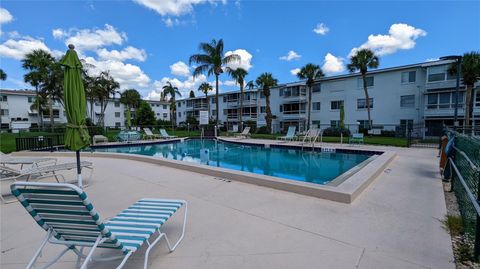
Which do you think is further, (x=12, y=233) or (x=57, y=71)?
(x=57, y=71)

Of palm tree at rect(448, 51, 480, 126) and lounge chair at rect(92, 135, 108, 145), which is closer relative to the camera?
lounge chair at rect(92, 135, 108, 145)

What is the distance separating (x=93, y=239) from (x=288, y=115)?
101 ft

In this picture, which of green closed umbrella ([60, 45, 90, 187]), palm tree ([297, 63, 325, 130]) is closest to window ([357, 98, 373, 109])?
palm tree ([297, 63, 325, 130])

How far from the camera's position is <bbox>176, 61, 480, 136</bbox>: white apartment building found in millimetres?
20672

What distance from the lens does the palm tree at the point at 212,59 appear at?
21.5 m

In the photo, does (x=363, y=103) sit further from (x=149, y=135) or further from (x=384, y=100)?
(x=149, y=135)

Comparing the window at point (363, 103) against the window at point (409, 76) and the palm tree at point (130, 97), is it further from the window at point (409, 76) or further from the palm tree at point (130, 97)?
the palm tree at point (130, 97)

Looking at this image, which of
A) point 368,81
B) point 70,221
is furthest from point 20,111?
point 368,81

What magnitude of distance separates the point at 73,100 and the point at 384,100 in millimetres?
26951

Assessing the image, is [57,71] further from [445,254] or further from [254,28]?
[445,254]

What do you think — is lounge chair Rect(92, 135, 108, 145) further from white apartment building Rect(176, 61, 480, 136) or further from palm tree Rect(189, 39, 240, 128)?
white apartment building Rect(176, 61, 480, 136)

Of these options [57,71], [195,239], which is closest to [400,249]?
[195,239]

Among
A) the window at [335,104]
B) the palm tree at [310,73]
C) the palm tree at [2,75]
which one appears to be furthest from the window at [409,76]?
Answer: the palm tree at [2,75]

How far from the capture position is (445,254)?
245 centimetres
